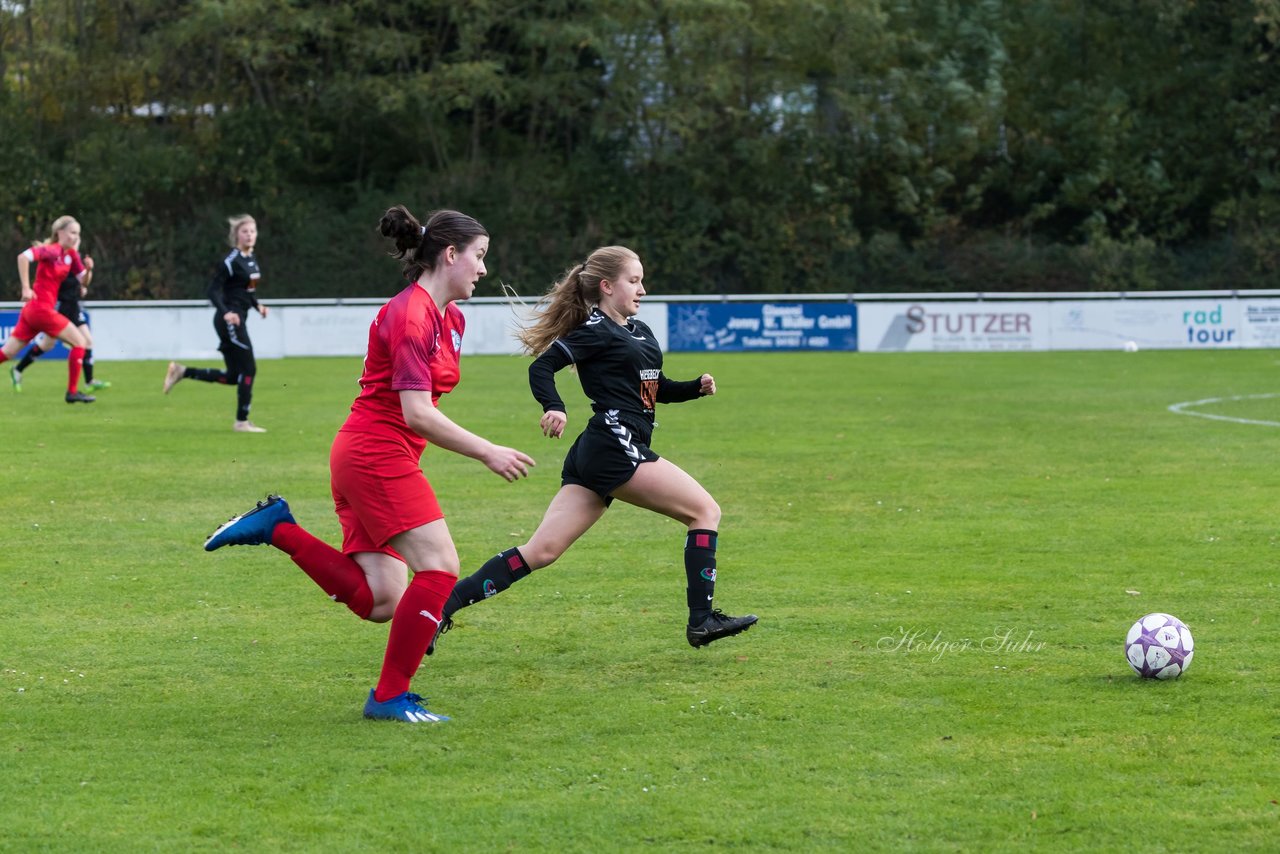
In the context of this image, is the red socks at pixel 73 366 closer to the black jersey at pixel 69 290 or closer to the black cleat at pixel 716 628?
the black jersey at pixel 69 290

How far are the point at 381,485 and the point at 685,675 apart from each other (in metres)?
1.50

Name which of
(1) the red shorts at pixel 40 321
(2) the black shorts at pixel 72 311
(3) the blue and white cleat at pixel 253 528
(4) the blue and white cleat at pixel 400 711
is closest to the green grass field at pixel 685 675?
(4) the blue and white cleat at pixel 400 711

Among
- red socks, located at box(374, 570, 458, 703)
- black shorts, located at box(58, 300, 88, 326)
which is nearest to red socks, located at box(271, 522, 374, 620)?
red socks, located at box(374, 570, 458, 703)

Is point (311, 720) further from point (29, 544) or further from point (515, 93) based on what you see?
point (515, 93)

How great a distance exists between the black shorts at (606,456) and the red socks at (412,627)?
1147 mm

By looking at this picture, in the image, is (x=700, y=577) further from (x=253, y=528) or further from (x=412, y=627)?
(x=253, y=528)

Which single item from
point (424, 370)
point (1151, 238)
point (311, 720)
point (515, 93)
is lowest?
point (311, 720)

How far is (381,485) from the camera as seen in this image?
5633 millimetres

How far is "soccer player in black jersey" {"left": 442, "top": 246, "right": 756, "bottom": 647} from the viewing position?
21.6ft

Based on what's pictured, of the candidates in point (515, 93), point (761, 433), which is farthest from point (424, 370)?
point (515, 93)

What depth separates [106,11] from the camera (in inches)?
1656

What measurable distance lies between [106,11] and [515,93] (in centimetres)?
1136

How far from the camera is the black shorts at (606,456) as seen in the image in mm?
6602

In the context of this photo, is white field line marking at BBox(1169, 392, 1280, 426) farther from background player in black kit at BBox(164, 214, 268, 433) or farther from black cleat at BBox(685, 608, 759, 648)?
black cleat at BBox(685, 608, 759, 648)
